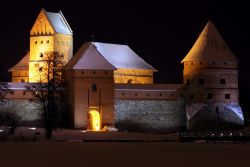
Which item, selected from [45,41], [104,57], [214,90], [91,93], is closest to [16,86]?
[91,93]

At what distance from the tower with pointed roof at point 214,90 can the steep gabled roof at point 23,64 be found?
57.3 ft

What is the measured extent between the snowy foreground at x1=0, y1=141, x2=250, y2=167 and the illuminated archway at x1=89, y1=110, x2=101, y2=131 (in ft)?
65.4

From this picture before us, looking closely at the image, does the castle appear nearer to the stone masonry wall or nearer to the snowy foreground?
the stone masonry wall

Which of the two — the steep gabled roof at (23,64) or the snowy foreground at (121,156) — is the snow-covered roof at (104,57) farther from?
the snowy foreground at (121,156)

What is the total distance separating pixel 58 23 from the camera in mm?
64875

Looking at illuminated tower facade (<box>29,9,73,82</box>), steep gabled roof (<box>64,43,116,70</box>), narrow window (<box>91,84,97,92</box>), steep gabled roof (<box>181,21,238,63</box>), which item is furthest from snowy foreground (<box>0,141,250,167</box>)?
illuminated tower facade (<box>29,9,73,82</box>)

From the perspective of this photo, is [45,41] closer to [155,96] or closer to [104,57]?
[104,57]

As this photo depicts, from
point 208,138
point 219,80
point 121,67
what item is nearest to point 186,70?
point 219,80

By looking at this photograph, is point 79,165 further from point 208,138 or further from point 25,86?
point 25,86

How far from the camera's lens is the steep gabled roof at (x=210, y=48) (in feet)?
191

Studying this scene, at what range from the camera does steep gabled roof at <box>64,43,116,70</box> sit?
55.7 m

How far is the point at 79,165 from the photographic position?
25.5 meters

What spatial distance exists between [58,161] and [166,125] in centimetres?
3188

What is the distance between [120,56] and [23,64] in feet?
31.1
